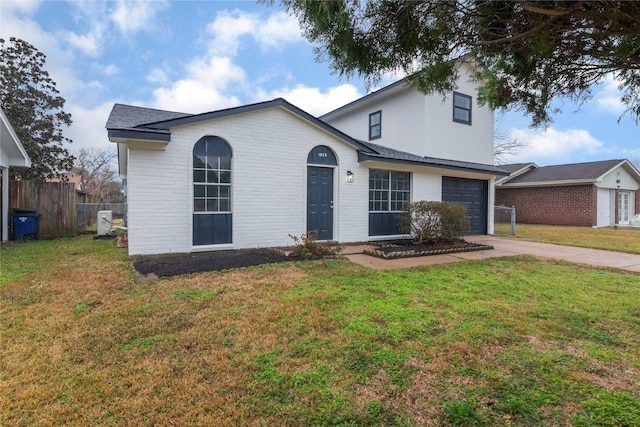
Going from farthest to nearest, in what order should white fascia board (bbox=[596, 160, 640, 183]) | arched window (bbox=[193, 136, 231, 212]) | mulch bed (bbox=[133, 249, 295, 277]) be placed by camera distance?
1. white fascia board (bbox=[596, 160, 640, 183])
2. arched window (bbox=[193, 136, 231, 212])
3. mulch bed (bbox=[133, 249, 295, 277])

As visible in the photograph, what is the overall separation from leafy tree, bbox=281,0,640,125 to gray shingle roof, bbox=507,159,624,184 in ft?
62.8

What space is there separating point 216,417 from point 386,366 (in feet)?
4.38

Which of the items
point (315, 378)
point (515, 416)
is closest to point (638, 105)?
point (515, 416)

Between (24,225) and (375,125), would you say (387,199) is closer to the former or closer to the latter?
(375,125)

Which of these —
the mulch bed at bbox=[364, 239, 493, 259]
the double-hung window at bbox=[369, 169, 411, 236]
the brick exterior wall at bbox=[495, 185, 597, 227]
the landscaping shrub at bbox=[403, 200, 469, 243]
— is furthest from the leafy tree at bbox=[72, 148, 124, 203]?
the brick exterior wall at bbox=[495, 185, 597, 227]

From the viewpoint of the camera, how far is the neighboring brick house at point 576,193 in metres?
18.4

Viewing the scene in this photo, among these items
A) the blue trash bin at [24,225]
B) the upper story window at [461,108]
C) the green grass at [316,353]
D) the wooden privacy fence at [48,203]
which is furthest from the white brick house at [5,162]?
the upper story window at [461,108]

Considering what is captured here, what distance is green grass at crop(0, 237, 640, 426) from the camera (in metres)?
2.11

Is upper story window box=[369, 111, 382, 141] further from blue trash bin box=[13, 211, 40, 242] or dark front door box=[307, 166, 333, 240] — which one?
blue trash bin box=[13, 211, 40, 242]

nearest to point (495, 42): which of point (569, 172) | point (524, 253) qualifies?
point (524, 253)

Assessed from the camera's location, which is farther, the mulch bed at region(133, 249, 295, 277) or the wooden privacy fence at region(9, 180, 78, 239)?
the wooden privacy fence at region(9, 180, 78, 239)

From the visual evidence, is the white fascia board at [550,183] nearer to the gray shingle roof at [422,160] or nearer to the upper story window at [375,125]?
the gray shingle roof at [422,160]

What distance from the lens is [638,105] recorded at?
3295 mm

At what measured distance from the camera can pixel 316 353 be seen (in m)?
2.85
